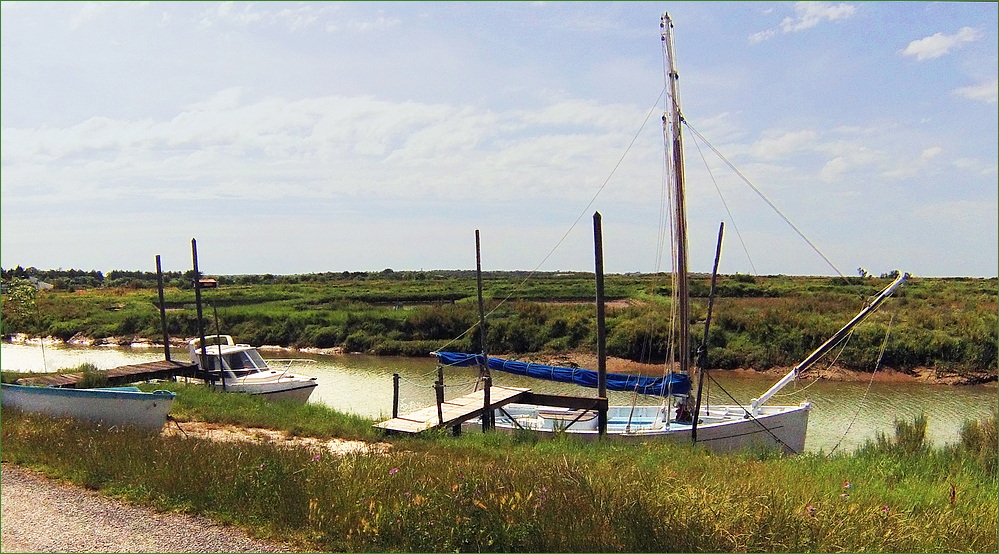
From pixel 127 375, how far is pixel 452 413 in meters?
10.2

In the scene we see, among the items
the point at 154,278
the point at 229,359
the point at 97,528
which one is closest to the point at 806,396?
the point at 229,359

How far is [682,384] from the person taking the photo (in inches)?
633

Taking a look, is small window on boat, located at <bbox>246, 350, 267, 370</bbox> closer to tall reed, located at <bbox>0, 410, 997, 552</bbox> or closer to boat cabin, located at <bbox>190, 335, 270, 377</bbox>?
boat cabin, located at <bbox>190, 335, 270, 377</bbox>

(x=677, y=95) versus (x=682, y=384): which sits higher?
(x=677, y=95)

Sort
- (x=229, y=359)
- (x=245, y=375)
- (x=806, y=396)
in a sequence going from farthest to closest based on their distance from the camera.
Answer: (x=806, y=396) → (x=229, y=359) → (x=245, y=375)

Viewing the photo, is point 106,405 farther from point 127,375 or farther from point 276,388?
point 276,388

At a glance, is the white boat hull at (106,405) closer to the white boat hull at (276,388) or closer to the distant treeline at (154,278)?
the white boat hull at (276,388)

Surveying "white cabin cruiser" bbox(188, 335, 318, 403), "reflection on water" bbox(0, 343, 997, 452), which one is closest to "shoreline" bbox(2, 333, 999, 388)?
"reflection on water" bbox(0, 343, 997, 452)

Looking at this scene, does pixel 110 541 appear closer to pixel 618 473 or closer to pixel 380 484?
pixel 380 484

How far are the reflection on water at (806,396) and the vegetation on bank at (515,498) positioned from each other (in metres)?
7.67

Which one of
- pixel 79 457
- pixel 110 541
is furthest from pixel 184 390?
pixel 110 541

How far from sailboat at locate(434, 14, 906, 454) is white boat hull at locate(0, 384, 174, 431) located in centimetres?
638

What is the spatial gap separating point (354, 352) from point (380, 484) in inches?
1199

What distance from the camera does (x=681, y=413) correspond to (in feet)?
52.2
